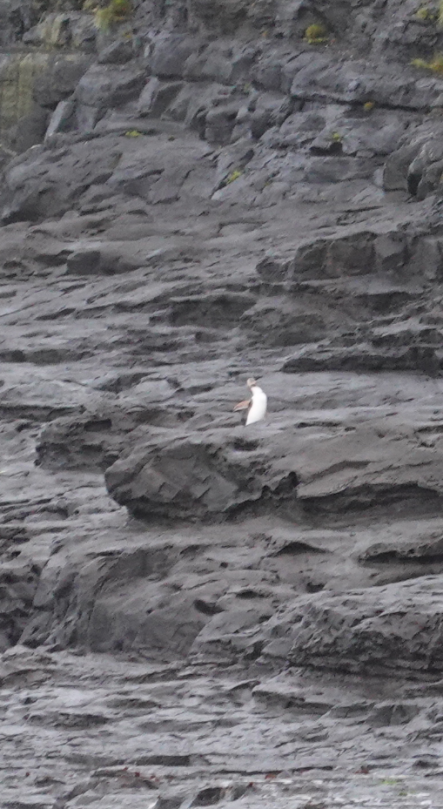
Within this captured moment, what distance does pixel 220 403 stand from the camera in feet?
77.4

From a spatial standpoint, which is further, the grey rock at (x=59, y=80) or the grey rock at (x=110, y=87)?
the grey rock at (x=59, y=80)

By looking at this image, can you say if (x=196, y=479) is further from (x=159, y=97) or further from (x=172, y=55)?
(x=172, y=55)

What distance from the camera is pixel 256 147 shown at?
3875cm

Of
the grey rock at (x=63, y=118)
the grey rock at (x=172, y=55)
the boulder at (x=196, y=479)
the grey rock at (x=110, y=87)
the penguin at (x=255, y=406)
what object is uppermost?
the grey rock at (x=172, y=55)

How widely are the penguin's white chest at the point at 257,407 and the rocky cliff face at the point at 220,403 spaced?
71 centimetres

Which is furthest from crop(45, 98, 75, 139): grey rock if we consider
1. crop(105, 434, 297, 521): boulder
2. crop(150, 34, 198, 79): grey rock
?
crop(105, 434, 297, 521): boulder

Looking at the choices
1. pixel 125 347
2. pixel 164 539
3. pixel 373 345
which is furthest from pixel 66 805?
pixel 125 347

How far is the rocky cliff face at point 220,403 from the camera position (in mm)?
11828

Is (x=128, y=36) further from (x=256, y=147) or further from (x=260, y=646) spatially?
(x=260, y=646)

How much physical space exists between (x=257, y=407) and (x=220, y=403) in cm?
216

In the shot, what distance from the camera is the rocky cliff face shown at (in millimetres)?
11828

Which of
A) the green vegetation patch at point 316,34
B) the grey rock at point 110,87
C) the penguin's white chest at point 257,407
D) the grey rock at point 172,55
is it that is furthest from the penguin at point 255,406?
the grey rock at point 110,87

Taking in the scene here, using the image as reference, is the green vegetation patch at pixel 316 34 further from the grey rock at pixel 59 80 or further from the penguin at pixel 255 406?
the penguin at pixel 255 406

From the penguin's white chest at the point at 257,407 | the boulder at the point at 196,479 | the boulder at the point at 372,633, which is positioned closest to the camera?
the boulder at the point at 372,633
